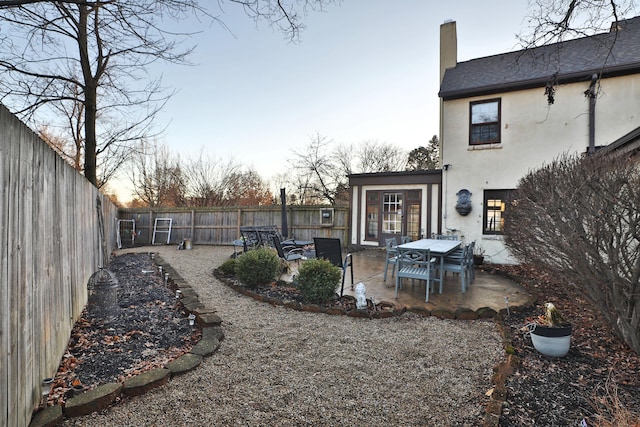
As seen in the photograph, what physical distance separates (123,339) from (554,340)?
3904 millimetres

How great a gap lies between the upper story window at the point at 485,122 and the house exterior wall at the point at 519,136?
0.12 meters

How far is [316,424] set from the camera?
1.88m

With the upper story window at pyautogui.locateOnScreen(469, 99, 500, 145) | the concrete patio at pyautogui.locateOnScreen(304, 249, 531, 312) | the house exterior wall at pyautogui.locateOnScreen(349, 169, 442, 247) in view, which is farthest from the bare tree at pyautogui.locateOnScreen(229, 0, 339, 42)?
the house exterior wall at pyautogui.locateOnScreen(349, 169, 442, 247)

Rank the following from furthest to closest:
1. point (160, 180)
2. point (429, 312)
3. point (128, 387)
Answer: point (160, 180), point (429, 312), point (128, 387)

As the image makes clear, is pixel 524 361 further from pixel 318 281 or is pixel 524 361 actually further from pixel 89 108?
pixel 89 108

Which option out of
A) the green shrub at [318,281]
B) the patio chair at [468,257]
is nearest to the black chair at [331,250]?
the green shrub at [318,281]

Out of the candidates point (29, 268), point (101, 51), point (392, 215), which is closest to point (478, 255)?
point (392, 215)

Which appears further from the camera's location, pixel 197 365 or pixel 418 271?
pixel 418 271

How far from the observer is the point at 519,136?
805 cm

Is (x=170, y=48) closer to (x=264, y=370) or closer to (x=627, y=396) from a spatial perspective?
(x=264, y=370)

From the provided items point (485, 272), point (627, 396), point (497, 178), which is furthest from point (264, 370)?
point (497, 178)

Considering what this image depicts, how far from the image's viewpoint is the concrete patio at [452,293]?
4.38 m

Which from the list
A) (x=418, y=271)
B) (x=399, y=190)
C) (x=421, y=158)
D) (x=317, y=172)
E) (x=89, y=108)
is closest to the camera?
(x=418, y=271)

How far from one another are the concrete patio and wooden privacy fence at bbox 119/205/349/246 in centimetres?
537
